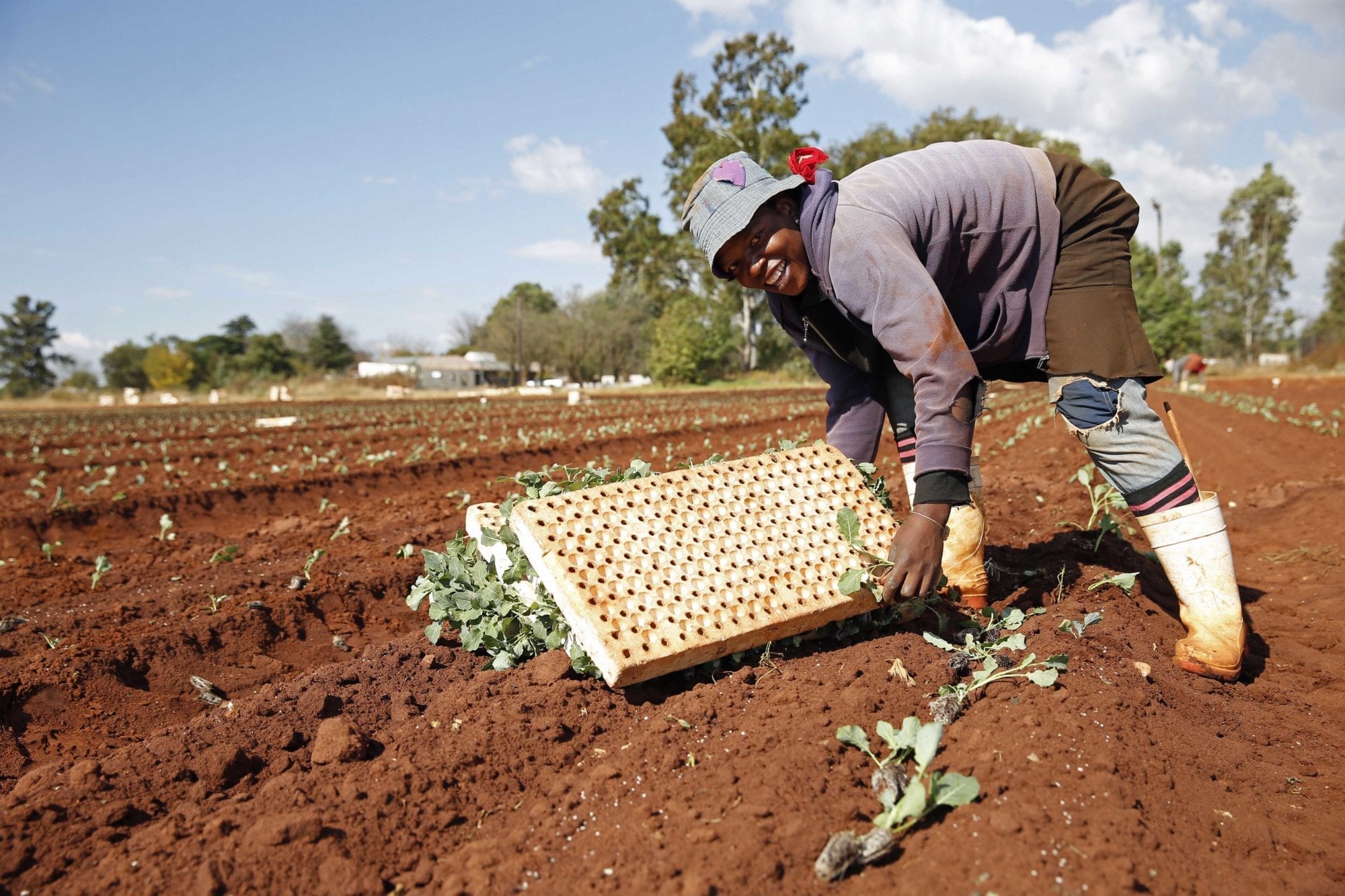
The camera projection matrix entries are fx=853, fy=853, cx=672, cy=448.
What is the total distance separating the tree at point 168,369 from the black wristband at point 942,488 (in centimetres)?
6463

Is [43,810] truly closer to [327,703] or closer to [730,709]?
[327,703]

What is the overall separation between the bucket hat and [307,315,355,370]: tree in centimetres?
7095

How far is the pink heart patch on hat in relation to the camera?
253 centimetres

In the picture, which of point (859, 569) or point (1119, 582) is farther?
point (1119, 582)

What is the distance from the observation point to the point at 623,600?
2.29 m

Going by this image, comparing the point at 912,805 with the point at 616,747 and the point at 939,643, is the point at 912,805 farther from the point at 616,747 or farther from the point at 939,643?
the point at 939,643

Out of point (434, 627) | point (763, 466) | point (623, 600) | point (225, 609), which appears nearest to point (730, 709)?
point (623, 600)

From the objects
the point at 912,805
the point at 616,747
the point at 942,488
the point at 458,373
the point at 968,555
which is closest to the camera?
the point at 912,805

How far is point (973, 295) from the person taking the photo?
2.75 metres

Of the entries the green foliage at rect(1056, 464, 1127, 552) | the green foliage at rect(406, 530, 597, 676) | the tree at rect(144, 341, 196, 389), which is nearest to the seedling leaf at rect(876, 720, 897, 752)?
the green foliage at rect(406, 530, 597, 676)

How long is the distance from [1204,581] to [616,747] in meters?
1.84

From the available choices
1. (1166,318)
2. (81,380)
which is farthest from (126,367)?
(1166,318)

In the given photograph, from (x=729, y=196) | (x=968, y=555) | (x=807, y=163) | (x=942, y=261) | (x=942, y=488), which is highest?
(x=807, y=163)

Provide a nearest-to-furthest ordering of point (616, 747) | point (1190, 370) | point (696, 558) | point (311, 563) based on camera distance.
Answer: point (616, 747) → point (696, 558) → point (311, 563) → point (1190, 370)
